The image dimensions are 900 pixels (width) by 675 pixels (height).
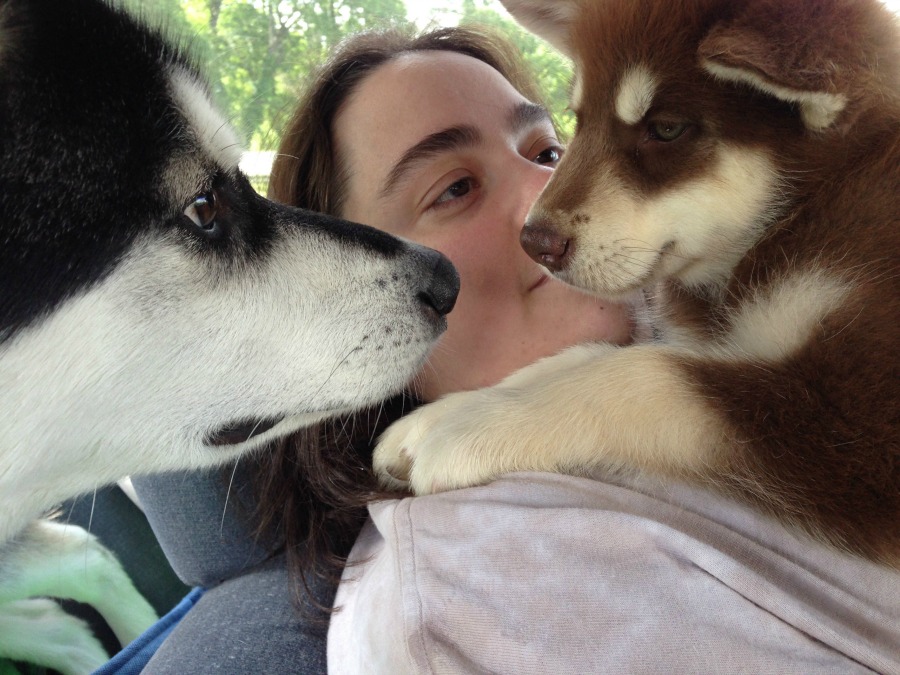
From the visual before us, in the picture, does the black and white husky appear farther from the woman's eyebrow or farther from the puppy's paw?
the woman's eyebrow

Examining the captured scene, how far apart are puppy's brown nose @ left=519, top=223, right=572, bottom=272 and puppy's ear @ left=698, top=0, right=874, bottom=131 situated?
0.36 metres

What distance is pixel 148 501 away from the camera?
174 centimetres

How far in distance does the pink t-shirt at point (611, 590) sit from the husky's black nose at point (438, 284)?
1.20 feet

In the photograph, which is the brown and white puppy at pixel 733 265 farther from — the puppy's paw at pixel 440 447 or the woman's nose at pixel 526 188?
A: the woman's nose at pixel 526 188

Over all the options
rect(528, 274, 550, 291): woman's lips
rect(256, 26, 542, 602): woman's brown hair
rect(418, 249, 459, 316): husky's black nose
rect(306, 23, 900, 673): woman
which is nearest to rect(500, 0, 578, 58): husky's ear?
rect(256, 26, 542, 602): woman's brown hair

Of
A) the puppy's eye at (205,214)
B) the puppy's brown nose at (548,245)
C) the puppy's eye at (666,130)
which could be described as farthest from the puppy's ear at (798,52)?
the puppy's eye at (205,214)

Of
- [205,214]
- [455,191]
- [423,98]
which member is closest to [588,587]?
[205,214]

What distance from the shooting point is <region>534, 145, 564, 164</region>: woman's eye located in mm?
1826

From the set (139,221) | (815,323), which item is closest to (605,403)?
(815,323)

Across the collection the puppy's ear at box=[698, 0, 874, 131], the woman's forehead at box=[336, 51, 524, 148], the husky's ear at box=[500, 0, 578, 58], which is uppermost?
the puppy's ear at box=[698, 0, 874, 131]

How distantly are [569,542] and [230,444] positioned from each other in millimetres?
581

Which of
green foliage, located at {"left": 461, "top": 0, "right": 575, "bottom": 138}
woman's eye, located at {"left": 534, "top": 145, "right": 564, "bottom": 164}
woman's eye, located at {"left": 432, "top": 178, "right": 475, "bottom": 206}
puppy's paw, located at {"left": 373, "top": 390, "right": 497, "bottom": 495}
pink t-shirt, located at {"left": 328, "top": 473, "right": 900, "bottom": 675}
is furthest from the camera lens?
green foliage, located at {"left": 461, "top": 0, "right": 575, "bottom": 138}

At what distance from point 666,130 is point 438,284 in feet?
1.58

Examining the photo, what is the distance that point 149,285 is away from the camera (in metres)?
1.01
